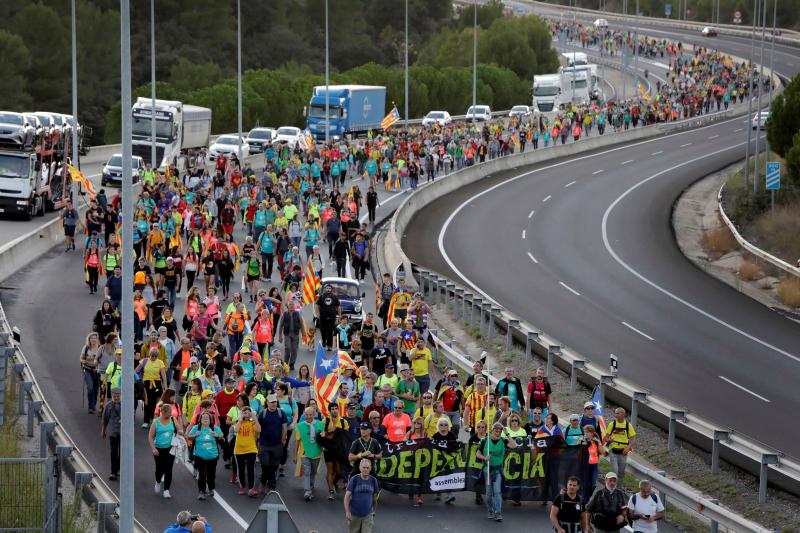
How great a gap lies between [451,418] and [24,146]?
25424 mm

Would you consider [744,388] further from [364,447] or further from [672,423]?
[364,447]

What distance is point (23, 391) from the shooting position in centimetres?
2058

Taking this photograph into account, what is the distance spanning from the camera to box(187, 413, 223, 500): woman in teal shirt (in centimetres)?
1825

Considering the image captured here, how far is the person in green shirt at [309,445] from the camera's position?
736 inches

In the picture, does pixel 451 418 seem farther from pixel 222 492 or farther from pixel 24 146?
pixel 24 146

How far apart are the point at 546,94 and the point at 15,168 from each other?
2178 inches

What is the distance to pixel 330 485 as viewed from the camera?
62.0 ft

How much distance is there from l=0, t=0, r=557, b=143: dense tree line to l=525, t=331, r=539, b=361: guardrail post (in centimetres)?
5493

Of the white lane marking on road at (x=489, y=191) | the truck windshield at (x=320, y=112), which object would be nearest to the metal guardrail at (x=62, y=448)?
the white lane marking on road at (x=489, y=191)

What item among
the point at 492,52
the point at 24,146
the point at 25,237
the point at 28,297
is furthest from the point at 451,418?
the point at 492,52

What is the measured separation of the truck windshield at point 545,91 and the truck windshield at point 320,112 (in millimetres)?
25217

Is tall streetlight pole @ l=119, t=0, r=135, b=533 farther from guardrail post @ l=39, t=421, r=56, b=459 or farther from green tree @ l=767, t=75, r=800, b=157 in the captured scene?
green tree @ l=767, t=75, r=800, b=157

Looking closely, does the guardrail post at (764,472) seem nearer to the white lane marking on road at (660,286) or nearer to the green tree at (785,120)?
the white lane marking on road at (660,286)

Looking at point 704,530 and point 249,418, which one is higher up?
point 249,418
